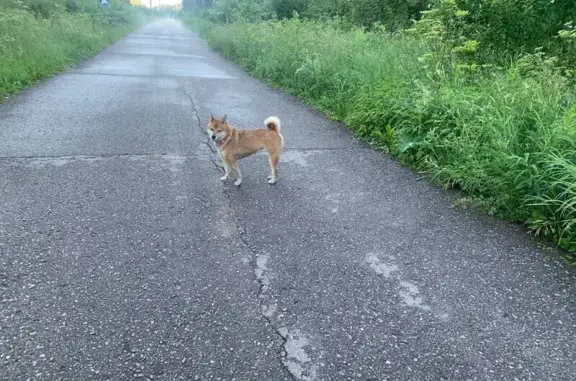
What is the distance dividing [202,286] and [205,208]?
1383 millimetres

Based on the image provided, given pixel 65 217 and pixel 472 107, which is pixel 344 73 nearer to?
pixel 472 107

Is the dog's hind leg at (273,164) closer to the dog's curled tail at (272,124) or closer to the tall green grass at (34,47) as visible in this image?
the dog's curled tail at (272,124)

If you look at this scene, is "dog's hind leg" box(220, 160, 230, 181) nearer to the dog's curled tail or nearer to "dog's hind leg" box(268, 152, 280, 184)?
"dog's hind leg" box(268, 152, 280, 184)

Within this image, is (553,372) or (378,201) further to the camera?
(378,201)

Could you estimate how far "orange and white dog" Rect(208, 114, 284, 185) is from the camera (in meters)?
4.80

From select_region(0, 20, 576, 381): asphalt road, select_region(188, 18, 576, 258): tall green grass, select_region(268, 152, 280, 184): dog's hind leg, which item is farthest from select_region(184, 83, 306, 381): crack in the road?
select_region(188, 18, 576, 258): tall green grass

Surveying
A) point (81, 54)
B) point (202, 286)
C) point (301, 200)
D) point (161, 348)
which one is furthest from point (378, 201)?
point (81, 54)

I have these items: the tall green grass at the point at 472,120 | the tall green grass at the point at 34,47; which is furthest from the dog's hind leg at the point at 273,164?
the tall green grass at the point at 34,47

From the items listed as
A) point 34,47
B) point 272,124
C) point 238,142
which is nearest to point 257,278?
point 238,142

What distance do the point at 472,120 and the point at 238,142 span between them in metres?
2.92

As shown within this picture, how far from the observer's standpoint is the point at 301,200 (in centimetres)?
455

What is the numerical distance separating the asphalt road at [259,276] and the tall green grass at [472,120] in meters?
0.30

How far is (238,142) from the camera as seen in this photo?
4.89 metres

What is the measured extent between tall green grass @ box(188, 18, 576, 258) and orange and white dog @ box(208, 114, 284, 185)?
1.92 metres
